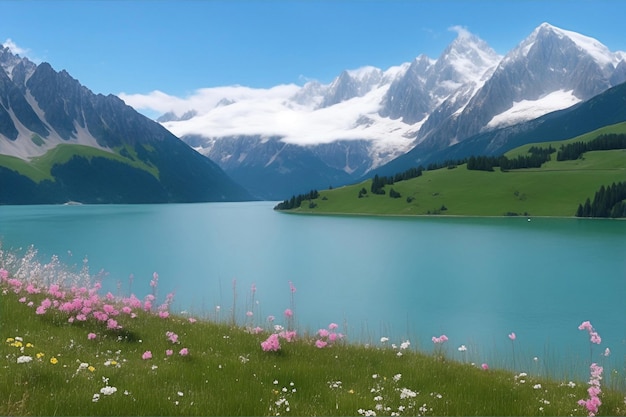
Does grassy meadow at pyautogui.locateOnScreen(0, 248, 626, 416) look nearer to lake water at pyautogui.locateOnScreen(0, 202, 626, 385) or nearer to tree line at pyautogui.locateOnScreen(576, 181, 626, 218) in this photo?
lake water at pyautogui.locateOnScreen(0, 202, 626, 385)

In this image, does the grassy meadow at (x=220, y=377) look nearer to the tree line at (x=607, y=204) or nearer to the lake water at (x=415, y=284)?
the lake water at (x=415, y=284)

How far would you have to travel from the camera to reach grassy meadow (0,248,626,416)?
28.0ft

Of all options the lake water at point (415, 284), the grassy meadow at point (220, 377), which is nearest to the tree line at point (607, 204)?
the lake water at point (415, 284)

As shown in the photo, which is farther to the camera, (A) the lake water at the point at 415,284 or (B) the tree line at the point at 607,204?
(B) the tree line at the point at 607,204

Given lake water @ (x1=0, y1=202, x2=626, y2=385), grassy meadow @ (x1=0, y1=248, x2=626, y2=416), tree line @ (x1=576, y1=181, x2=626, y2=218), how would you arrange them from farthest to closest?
tree line @ (x1=576, y1=181, x2=626, y2=218) < lake water @ (x1=0, y1=202, x2=626, y2=385) < grassy meadow @ (x1=0, y1=248, x2=626, y2=416)

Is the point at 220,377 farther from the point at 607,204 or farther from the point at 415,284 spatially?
the point at 607,204

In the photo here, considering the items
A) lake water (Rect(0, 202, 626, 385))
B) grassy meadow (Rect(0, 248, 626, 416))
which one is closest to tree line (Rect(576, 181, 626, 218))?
lake water (Rect(0, 202, 626, 385))

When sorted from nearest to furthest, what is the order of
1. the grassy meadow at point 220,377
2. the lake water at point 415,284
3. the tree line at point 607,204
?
1. the grassy meadow at point 220,377
2. the lake water at point 415,284
3. the tree line at point 607,204

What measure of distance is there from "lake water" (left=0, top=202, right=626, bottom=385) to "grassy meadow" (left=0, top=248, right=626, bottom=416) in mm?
6973

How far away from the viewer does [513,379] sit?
41.5ft

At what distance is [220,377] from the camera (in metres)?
10.1

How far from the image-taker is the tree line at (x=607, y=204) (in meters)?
192

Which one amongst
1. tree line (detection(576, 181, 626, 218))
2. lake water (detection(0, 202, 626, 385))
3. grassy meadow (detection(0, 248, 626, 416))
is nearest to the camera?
grassy meadow (detection(0, 248, 626, 416))

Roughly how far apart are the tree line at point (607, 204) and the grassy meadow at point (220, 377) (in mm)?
211571
